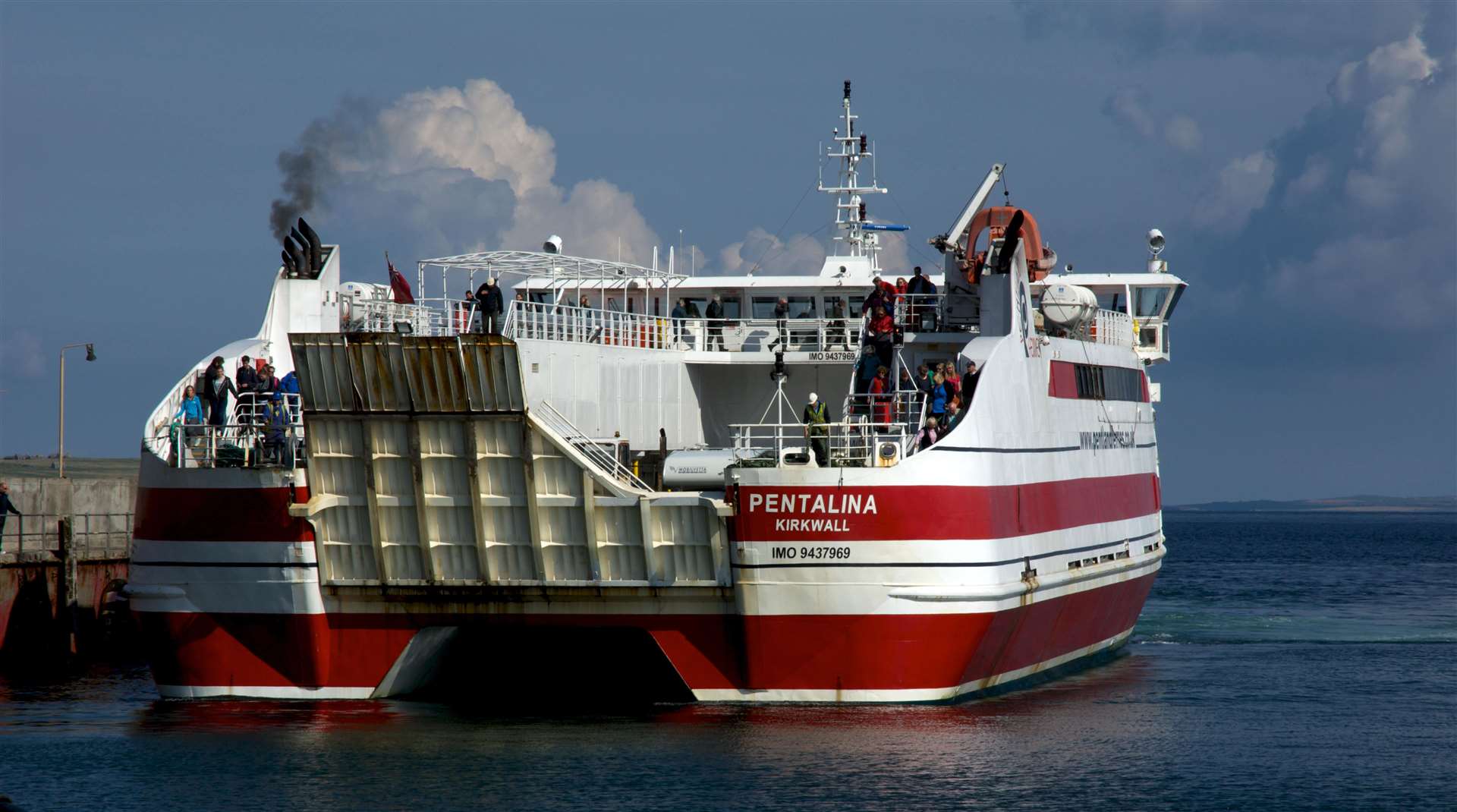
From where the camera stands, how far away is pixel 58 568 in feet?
118

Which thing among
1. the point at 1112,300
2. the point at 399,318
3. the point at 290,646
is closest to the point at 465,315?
the point at 399,318

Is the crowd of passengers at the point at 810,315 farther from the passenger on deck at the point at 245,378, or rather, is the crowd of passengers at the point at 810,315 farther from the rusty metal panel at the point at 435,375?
the passenger on deck at the point at 245,378

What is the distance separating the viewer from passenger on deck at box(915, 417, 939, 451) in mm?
24953

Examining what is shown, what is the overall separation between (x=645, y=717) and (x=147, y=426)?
831 centimetres

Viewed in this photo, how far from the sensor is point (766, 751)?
2284 centimetres

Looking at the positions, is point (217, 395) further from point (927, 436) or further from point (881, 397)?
point (927, 436)

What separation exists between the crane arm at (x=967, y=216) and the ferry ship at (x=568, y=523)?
68cm

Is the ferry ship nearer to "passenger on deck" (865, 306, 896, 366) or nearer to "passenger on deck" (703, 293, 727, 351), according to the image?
"passenger on deck" (865, 306, 896, 366)

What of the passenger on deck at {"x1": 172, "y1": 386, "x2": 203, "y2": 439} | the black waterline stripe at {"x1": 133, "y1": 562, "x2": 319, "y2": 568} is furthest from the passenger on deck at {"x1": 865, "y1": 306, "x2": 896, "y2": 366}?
the passenger on deck at {"x1": 172, "y1": 386, "x2": 203, "y2": 439}

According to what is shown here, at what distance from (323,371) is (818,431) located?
22.1 feet

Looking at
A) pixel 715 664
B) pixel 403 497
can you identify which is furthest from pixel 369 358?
pixel 715 664

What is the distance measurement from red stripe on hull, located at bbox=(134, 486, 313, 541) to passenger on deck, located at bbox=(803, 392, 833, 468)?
6.94 metres

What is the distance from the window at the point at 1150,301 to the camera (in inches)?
1519

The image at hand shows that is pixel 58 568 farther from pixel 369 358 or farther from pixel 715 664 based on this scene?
pixel 715 664
